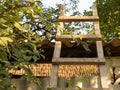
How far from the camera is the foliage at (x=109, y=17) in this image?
1085 centimetres

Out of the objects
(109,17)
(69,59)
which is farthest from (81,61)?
(109,17)

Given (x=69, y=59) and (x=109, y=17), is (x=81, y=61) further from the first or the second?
(x=109, y=17)

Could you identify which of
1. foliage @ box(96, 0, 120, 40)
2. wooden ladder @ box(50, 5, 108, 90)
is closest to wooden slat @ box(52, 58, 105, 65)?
wooden ladder @ box(50, 5, 108, 90)

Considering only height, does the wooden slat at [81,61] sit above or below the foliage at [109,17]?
below

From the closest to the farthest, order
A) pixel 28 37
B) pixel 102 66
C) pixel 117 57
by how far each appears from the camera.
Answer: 1. pixel 28 37
2. pixel 102 66
3. pixel 117 57

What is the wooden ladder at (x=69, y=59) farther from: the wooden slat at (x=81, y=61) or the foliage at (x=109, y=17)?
the foliage at (x=109, y=17)

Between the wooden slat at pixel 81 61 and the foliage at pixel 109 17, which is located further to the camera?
the foliage at pixel 109 17

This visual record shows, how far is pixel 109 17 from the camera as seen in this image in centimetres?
1164

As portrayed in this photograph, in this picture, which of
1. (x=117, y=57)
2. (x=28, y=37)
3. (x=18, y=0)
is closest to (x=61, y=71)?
(x=117, y=57)

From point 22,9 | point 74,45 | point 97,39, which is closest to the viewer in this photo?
point 22,9

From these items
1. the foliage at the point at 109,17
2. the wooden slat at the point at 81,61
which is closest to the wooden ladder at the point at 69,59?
the wooden slat at the point at 81,61

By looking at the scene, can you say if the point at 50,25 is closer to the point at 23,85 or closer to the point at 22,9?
the point at 22,9

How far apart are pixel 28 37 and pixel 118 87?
4.37 ft

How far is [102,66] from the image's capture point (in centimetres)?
285
